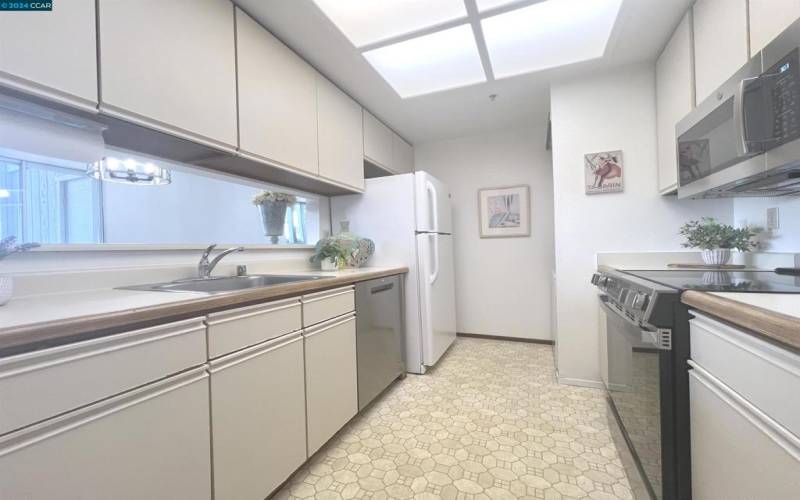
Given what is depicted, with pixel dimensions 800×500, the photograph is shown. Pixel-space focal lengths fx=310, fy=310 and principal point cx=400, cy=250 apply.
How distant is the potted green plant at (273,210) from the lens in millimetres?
2115

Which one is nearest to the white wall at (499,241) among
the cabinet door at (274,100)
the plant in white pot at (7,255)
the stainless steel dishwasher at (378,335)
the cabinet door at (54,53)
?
the stainless steel dishwasher at (378,335)

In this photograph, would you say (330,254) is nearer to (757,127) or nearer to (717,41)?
(757,127)

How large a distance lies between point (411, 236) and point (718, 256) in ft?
6.09

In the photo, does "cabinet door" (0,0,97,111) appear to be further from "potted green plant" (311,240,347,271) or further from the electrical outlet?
the electrical outlet

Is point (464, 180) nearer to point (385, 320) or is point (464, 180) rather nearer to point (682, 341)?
point (385, 320)

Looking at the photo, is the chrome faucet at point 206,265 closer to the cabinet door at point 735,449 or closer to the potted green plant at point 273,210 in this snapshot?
the potted green plant at point 273,210

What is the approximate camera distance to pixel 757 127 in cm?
100

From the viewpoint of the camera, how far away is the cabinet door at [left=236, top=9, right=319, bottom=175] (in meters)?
1.52

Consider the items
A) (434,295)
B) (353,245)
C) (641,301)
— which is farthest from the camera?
(434,295)

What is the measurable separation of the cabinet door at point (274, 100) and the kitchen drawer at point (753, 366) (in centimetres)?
188

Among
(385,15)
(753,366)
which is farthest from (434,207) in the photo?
(753,366)

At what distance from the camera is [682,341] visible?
987mm

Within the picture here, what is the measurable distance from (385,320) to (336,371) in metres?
Answer: 0.61

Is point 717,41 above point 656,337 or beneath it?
above
